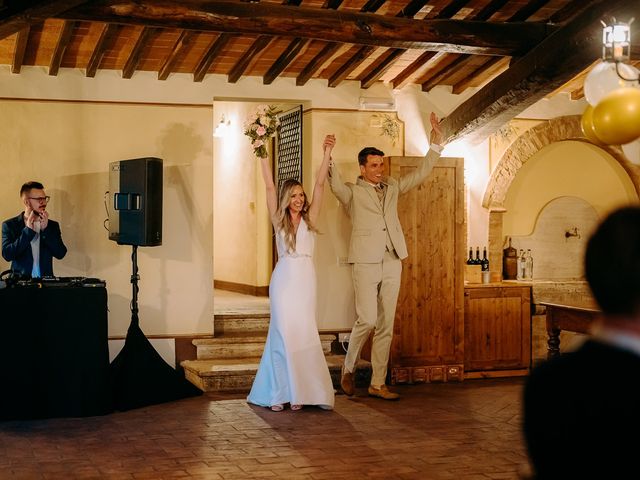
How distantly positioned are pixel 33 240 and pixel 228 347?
2001mm

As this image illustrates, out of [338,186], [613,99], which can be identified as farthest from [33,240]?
[613,99]

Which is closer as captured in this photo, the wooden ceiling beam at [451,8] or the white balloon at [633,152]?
the wooden ceiling beam at [451,8]

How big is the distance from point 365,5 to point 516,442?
3.35 metres

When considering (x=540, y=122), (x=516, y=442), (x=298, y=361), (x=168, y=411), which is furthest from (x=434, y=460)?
(x=540, y=122)

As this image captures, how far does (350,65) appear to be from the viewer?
7.61 metres

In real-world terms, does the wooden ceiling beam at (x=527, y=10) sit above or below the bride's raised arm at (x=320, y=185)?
above

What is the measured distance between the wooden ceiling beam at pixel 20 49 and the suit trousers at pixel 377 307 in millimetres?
3105

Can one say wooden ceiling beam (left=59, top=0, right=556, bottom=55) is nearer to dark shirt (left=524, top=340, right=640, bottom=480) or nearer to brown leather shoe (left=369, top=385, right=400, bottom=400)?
brown leather shoe (left=369, top=385, right=400, bottom=400)

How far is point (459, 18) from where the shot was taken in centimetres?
692

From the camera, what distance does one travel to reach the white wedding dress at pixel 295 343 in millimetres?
6590

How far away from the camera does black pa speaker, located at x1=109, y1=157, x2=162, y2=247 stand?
6.63m

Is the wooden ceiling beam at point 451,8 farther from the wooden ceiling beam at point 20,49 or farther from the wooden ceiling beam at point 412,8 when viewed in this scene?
the wooden ceiling beam at point 20,49

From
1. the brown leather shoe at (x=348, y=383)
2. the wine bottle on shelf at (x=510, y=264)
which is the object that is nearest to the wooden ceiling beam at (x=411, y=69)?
the wine bottle on shelf at (x=510, y=264)

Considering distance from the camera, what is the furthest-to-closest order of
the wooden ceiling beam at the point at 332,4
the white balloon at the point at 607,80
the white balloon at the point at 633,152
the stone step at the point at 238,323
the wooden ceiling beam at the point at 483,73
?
the white balloon at the point at 633,152
the stone step at the point at 238,323
the wooden ceiling beam at the point at 483,73
the wooden ceiling beam at the point at 332,4
the white balloon at the point at 607,80
